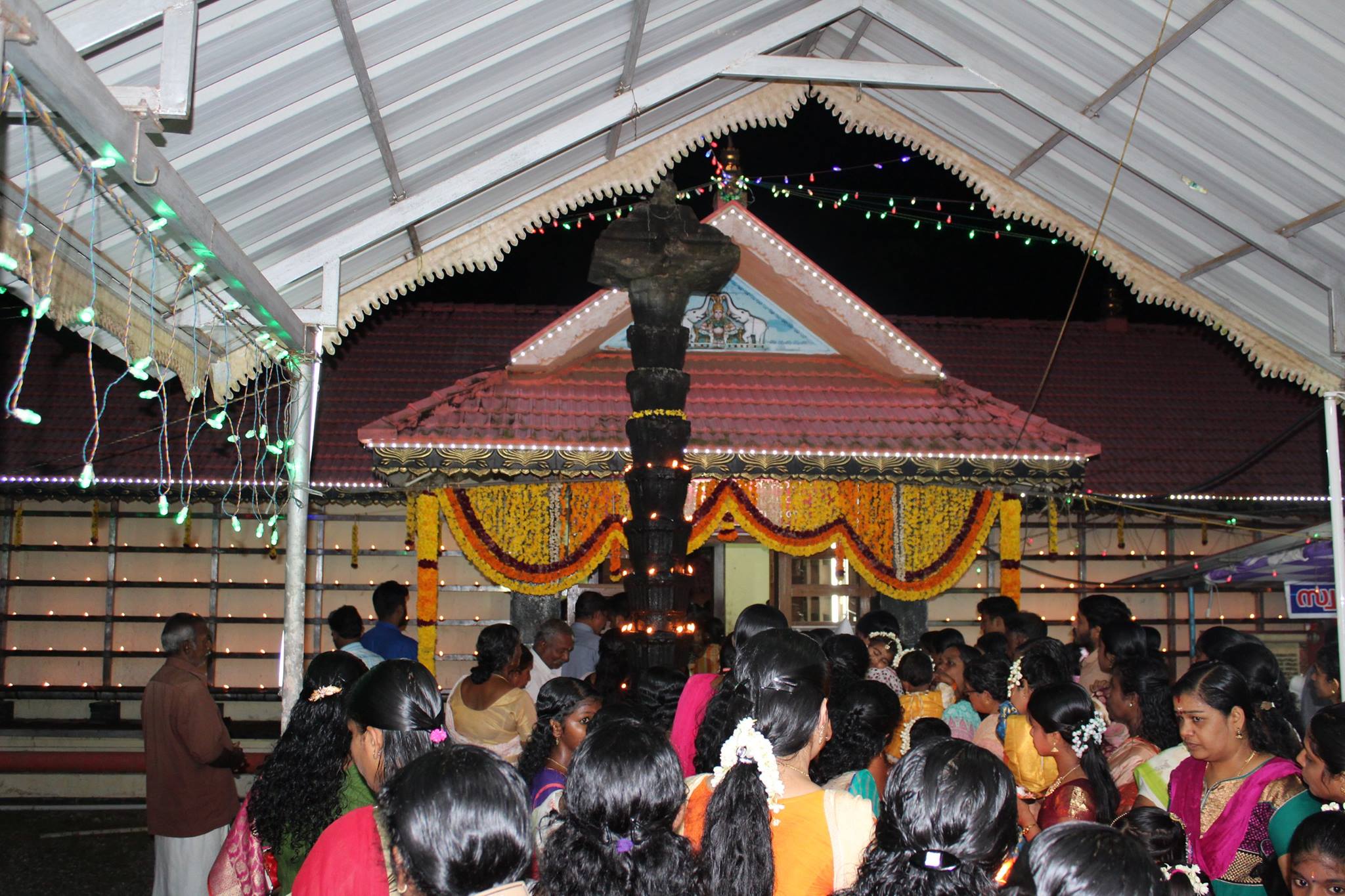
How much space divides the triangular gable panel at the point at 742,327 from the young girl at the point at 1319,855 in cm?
721

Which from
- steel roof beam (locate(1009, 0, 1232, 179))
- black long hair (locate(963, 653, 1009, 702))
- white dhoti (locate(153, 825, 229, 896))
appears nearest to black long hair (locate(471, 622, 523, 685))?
white dhoti (locate(153, 825, 229, 896))

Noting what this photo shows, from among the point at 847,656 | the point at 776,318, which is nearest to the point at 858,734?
the point at 847,656

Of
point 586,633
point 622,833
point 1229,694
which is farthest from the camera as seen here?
point 586,633

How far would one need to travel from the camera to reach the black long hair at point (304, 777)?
134 inches

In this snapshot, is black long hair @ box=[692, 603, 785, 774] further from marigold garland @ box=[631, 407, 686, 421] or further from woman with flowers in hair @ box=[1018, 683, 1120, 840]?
marigold garland @ box=[631, 407, 686, 421]

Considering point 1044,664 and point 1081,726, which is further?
point 1044,664

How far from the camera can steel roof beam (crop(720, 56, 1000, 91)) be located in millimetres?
6480

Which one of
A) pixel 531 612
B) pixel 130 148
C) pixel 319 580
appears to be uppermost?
pixel 130 148

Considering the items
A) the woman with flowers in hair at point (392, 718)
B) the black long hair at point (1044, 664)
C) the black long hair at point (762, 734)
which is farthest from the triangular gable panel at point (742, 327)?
the woman with flowers in hair at point (392, 718)

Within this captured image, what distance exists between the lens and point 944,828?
87.8 inches

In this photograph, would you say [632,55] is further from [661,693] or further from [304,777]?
[304,777]

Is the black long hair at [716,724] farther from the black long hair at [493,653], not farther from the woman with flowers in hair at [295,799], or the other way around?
the black long hair at [493,653]

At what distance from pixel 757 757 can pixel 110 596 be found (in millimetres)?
10561

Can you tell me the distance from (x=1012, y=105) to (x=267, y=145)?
15.1 ft
